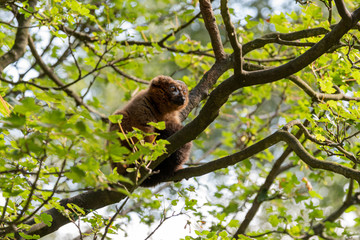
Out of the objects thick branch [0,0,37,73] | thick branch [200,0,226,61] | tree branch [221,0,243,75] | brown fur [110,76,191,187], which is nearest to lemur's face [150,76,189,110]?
brown fur [110,76,191,187]

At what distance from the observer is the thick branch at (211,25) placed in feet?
14.0

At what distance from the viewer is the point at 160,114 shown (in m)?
5.84

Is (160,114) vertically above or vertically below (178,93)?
below

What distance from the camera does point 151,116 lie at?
5.51 metres

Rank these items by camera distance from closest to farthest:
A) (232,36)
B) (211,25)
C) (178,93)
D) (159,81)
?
(232,36), (211,25), (178,93), (159,81)

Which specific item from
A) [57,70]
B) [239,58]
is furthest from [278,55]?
[57,70]

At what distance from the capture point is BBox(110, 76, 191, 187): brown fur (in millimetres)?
4793

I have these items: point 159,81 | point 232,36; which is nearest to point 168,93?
point 159,81

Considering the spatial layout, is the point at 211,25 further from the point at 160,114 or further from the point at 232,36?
the point at 160,114

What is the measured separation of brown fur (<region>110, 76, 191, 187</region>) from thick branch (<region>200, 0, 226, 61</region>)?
0.81 m

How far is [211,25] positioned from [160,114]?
1.80 m

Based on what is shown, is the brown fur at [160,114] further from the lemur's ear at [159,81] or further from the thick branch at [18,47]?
the thick branch at [18,47]

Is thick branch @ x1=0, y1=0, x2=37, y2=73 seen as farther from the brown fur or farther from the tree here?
the brown fur

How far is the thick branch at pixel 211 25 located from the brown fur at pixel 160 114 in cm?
81
